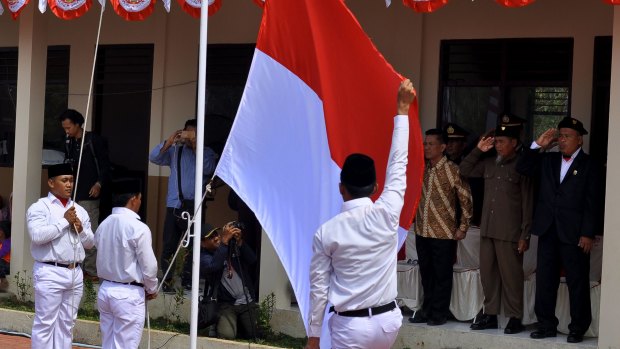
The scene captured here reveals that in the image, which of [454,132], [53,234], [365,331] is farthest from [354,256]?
[454,132]

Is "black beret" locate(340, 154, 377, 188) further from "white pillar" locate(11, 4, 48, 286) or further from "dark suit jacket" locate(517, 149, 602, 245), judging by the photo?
"white pillar" locate(11, 4, 48, 286)

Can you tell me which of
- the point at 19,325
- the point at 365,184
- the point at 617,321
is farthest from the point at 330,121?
the point at 19,325

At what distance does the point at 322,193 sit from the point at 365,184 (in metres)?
0.97

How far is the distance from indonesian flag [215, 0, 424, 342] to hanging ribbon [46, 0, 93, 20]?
14.4ft

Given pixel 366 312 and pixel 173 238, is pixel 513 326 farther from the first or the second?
pixel 366 312

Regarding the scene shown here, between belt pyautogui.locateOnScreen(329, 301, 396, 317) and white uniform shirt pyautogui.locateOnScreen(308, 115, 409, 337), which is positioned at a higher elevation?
white uniform shirt pyautogui.locateOnScreen(308, 115, 409, 337)

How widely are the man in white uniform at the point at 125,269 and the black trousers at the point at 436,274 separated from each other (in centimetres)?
283

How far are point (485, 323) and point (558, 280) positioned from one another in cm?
84

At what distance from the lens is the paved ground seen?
427 inches

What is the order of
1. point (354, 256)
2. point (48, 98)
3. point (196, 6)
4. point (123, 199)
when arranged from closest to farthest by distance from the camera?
1. point (354, 256)
2. point (123, 199)
3. point (196, 6)
4. point (48, 98)

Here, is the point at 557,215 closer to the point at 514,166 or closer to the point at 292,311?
the point at 514,166

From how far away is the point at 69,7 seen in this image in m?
11.2

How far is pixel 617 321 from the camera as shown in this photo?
906cm

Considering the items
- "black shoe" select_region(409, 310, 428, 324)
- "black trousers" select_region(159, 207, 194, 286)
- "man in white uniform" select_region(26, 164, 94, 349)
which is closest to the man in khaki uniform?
"black shoe" select_region(409, 310, 428, 324)
